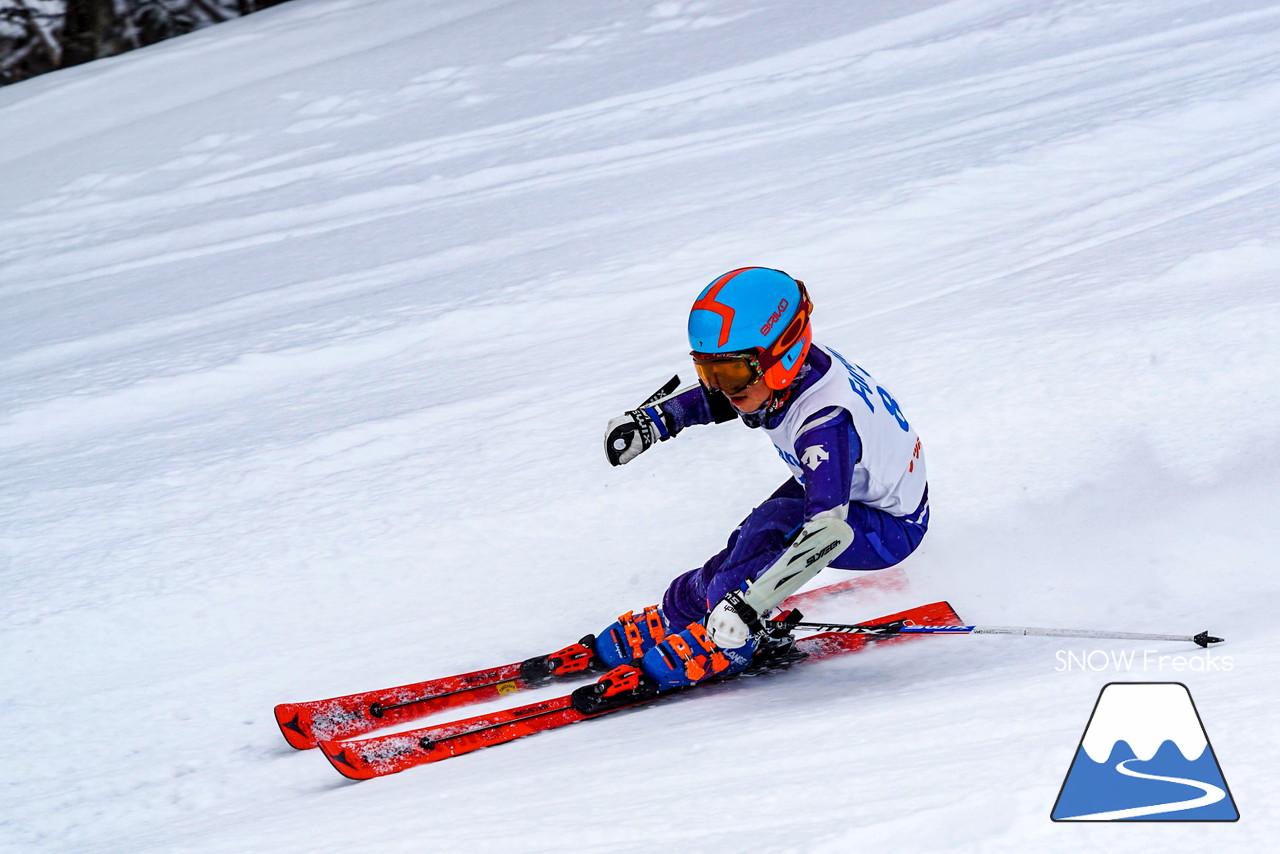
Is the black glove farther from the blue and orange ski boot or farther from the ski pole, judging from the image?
the ski pole

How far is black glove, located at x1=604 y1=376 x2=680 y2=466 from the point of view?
318cm

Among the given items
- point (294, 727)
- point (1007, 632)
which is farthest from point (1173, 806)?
point (294, 727)

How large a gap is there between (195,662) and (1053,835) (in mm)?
2702

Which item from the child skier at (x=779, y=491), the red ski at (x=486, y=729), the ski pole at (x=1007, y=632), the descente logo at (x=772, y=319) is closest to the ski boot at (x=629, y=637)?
the child skier at (x=779, y=491)

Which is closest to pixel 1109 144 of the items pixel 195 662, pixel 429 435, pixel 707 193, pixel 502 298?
pixel 707 193

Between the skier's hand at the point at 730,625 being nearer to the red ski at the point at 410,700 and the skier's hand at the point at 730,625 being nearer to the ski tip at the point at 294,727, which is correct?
the red ski at the point at 410,700

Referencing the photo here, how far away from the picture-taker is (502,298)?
6000 millimetres

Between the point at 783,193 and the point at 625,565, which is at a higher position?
the point at 783,193

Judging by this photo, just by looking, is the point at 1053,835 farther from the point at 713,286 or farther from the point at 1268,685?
the point at 713,286

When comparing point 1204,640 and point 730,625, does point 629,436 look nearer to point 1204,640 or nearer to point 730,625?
point 730,625

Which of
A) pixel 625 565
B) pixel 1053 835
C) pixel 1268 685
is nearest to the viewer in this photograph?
pixel 1053 835

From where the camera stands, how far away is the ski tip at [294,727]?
292 cm

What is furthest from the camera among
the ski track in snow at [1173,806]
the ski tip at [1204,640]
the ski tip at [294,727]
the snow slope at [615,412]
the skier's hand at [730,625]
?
the ski tip at [294,727]

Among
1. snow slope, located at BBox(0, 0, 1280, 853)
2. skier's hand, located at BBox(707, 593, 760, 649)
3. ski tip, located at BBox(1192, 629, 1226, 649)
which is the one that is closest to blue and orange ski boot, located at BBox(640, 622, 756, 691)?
snow slope, located at BBox(0, 0, 1280, 853)
